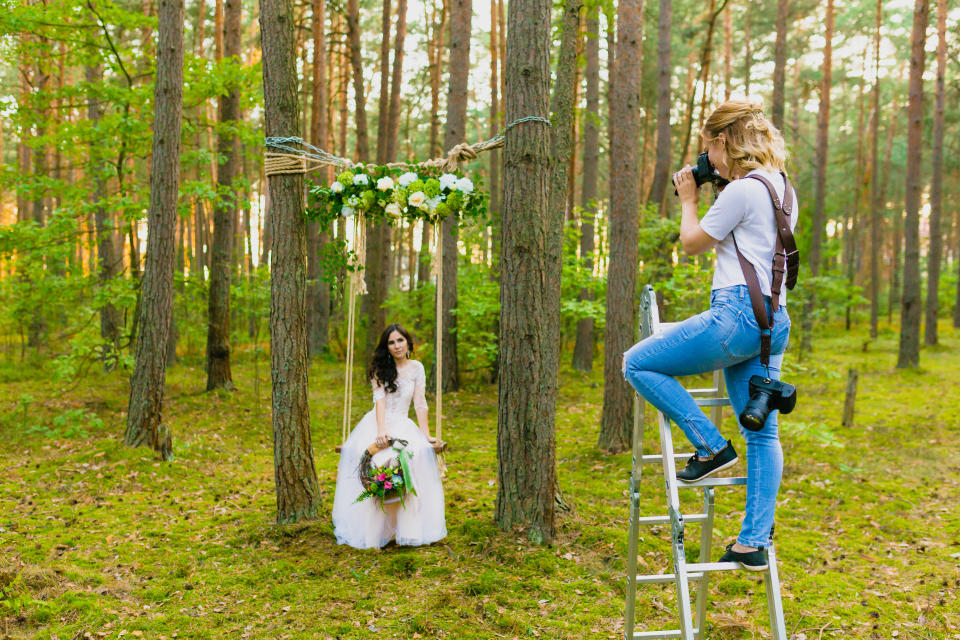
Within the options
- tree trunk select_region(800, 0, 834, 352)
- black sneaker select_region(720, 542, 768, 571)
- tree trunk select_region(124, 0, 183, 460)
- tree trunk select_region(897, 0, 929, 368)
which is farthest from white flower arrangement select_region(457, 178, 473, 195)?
tree trunk select_region(800, 0, 834, 352)

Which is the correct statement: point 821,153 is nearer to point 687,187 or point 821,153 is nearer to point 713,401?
point 713,401

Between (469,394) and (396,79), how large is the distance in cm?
637

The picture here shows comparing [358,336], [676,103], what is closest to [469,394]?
[358,336]

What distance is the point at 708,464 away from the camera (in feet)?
9.75

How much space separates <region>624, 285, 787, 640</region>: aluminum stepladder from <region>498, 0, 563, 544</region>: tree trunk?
65.2 inches

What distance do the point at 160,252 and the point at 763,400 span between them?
21.8 feet

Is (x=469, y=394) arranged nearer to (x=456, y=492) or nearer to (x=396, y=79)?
(x=456, y=492)

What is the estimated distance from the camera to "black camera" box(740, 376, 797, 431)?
2.79m

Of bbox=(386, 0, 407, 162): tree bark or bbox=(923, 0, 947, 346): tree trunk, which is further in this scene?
bbox=(923, 0, 947, 346): tree trunk

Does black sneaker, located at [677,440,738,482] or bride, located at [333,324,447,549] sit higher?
black sneaker, located at [677,440,738,482]

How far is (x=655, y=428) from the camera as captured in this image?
9.45 metres

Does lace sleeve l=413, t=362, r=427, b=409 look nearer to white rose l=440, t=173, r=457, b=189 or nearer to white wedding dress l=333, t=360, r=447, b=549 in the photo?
white wedding dress l=333, t=360, r=447, b=549

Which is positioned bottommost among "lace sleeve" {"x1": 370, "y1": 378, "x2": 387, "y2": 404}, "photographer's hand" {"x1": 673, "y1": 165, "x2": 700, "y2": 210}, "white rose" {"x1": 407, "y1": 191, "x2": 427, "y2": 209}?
"lace sleeve" {"x1": 370, "y1": 378, "x2": 387, "y2": 404}

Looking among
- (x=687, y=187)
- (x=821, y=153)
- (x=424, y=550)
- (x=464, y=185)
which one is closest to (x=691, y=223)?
(x=687, y=187)
